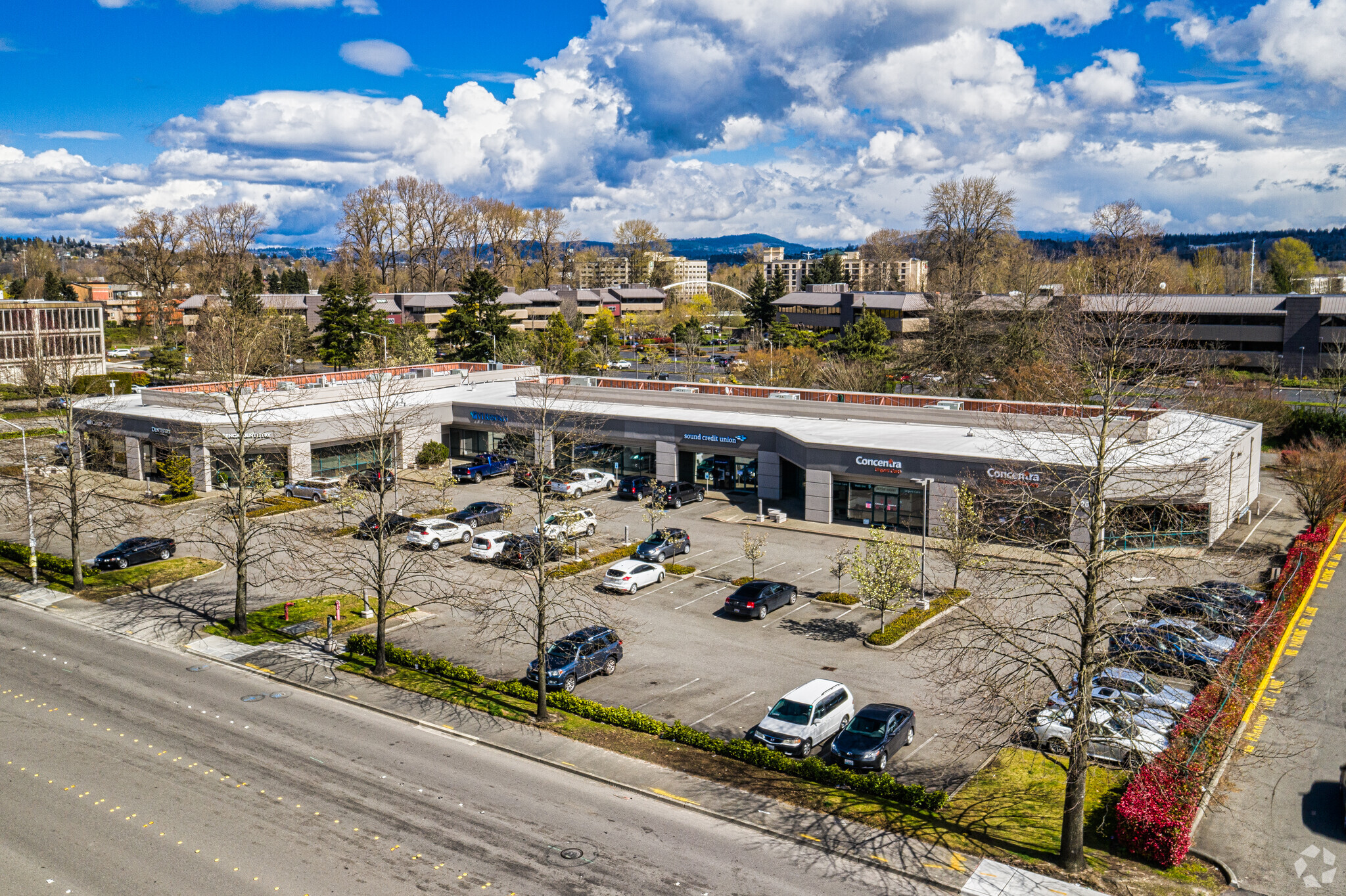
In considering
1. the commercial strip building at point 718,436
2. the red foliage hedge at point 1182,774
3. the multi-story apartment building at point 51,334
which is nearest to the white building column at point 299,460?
the commercial strip building at point 718,436

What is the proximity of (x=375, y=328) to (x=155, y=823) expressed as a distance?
248 feet

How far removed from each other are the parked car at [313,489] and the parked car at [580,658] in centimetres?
2579

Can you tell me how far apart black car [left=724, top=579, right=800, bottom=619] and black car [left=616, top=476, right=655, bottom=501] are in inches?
675

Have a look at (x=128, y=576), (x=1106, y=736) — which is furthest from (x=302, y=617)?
(x=1106, y=736)

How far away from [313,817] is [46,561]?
1111 inches

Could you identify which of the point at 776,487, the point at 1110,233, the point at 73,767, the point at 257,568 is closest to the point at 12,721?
the point at 73,767

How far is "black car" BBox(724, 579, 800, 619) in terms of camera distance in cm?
3347

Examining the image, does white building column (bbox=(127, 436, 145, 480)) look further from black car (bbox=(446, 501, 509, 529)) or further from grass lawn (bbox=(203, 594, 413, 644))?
grass lawn (bbox=(203, 594, 413, 644))

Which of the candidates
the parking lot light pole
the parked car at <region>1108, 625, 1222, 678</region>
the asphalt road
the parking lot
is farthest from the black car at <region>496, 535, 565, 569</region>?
the parked car at <region>1108, 625, 1222, 678</region>

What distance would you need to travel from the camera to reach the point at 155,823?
64.4 ft

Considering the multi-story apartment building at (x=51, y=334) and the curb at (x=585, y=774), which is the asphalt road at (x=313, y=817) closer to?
the curb at (x=585, y=774)

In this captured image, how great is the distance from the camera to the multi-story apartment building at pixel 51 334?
294 feet

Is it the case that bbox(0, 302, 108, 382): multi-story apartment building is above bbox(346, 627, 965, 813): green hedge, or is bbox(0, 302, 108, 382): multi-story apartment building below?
above

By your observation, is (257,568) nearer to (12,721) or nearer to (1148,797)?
(12,721)
